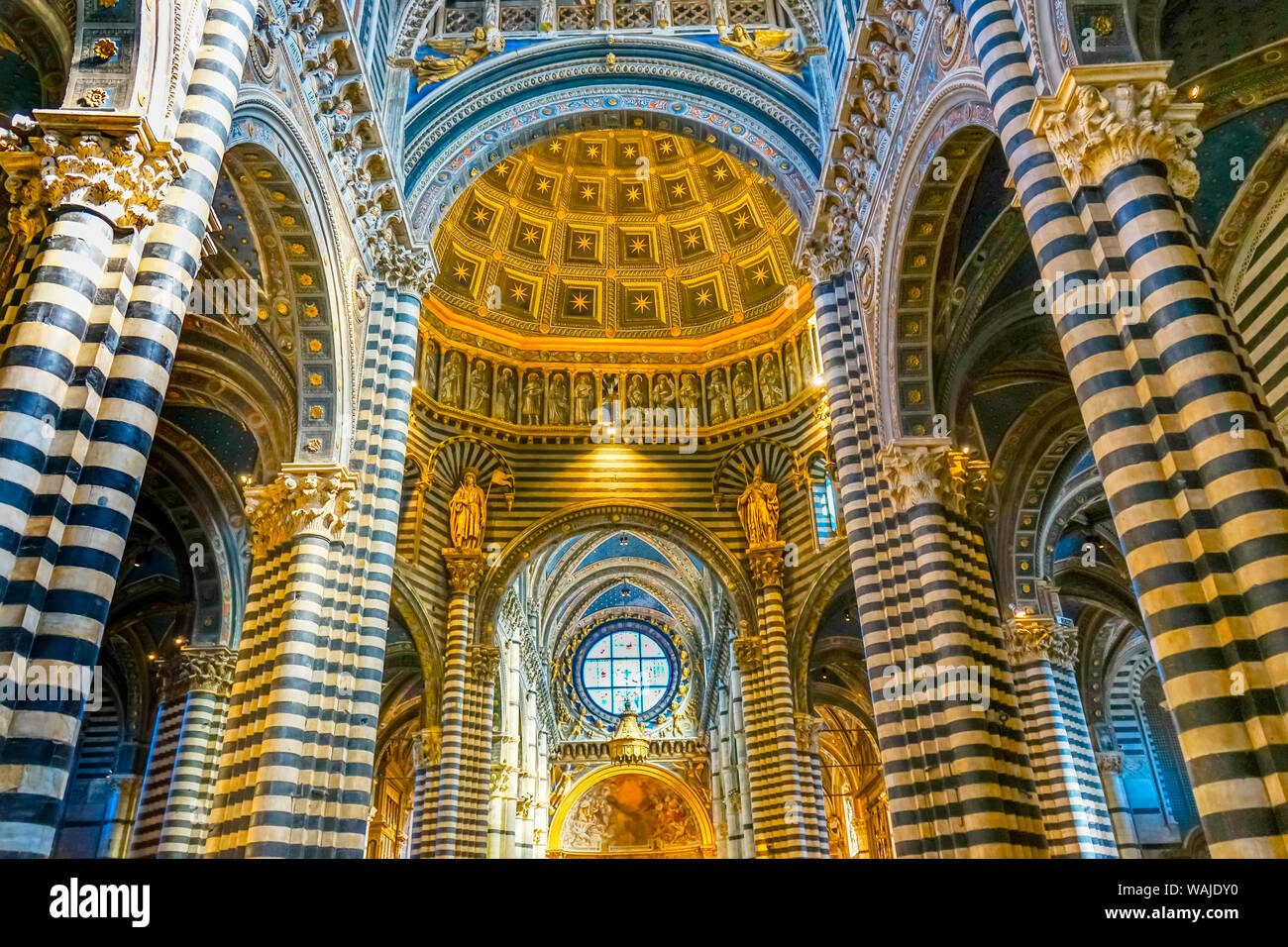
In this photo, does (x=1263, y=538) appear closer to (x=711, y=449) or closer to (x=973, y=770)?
(x=973, y=770)

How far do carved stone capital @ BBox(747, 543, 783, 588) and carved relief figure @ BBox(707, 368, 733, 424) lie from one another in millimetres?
4176

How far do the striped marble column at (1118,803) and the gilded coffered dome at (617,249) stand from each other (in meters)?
14.7

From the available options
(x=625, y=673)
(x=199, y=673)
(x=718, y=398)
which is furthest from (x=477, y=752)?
(x=625, y=673)

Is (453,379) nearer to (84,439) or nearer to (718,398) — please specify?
(718,398)

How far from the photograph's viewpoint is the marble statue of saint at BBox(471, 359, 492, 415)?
2600 cm

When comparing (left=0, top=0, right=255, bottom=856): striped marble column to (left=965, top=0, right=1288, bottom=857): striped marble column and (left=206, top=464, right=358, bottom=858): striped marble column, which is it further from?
(left=965, top=0, right=1288, bottom=857): striped marble column

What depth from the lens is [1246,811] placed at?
19.2ft

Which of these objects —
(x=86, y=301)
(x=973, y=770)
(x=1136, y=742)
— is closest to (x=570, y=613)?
(x=1136, y=742)

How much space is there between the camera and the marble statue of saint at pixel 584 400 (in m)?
26.9

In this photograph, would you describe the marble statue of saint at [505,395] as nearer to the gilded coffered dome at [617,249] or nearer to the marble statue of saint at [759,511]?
the gilded coffered dome at [617,249]

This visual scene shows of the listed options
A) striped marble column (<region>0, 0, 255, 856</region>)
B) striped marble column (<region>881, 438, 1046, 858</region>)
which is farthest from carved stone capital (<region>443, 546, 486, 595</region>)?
striped marble column (<region>0, 0, 255, 856</region>)
